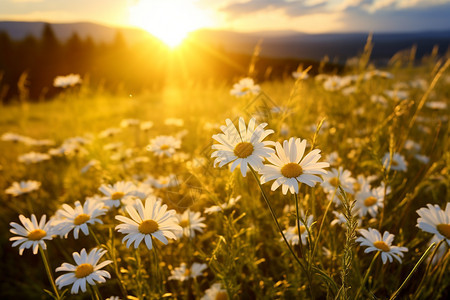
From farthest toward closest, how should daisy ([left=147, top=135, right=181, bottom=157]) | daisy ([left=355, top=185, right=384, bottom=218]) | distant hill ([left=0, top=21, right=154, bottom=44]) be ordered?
distant hill ([left=0, top=21, right=154, bottom=44]) < daisy ([left=147, top=135, right=181, bottom=157]) < daisy ([left=355, top=185, right=384, bottom=218])

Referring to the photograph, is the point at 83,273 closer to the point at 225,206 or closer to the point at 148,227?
the point at 148,227

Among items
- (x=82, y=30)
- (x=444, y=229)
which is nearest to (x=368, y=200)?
(x=444, y=229)

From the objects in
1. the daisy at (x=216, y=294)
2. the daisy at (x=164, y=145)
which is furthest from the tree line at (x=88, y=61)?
the daisy at (x=216, y=294)

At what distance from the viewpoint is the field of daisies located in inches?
46.3

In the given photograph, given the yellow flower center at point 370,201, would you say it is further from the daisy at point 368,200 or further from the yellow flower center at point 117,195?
the yellow flower center at point 117,195

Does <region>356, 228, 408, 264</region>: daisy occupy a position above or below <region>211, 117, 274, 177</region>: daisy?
below

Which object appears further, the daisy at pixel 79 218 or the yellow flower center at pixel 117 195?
the yellow flower center at pixel 117 195

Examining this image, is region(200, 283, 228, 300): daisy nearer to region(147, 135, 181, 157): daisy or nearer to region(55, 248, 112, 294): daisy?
region(55, 248, 112, 294): daisy

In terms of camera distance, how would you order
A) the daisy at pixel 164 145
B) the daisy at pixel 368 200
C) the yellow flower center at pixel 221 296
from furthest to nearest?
1. the daisy at pixel 164 145
2. the daisy at pixel 368 200
3. the yellow flower center at pixel 221 296

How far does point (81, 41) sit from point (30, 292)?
1761 inches

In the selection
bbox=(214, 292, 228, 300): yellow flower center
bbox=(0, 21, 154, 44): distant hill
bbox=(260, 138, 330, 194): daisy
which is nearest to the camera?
bbox=(260, 138, 330, 194): daisy

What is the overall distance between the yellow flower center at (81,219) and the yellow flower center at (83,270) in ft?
0.74

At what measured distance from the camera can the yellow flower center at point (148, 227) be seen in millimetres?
1219

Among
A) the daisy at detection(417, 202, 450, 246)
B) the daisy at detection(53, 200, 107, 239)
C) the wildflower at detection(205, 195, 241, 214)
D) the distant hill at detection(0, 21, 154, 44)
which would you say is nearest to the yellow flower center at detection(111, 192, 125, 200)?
the daisy at detection(53, 200, 107, 239)
